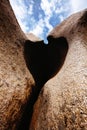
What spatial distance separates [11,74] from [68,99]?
2714 mm

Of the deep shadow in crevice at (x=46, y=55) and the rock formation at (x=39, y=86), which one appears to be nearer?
the rock formation at (x=39, y=86)

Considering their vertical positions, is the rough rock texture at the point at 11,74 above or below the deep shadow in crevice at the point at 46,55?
above

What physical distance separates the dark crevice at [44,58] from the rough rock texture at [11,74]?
730 mm

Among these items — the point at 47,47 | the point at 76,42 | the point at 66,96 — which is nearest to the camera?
the point at 66,96

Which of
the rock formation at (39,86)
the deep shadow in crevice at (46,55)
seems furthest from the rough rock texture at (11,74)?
the deep shadow in crevice at (46,55)

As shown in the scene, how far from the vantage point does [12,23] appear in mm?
9883

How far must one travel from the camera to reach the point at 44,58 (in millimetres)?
12297

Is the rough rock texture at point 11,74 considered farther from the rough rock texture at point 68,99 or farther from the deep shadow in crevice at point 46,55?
the deep shadow in crevice at point 46,55

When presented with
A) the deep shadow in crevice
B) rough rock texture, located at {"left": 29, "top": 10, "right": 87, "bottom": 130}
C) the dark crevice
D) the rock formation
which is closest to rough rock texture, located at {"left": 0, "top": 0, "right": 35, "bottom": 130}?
the rock formation

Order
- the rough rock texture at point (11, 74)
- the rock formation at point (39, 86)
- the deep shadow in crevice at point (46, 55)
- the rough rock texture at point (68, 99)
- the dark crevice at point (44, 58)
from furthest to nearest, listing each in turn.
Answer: the deep shadow in crevice at point (46, 55), the dark crevice at point (44, 58), the rough rock texture at point (11, 74), the rock formation at point (39, 86), the rough rock texture at point (68, 99)

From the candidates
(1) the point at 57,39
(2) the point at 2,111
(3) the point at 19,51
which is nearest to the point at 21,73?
(3) the point at 19,51

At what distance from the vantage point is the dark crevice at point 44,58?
10.1 metres

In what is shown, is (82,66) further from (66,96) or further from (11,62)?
(11,62)

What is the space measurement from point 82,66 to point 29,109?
9.86 ft
